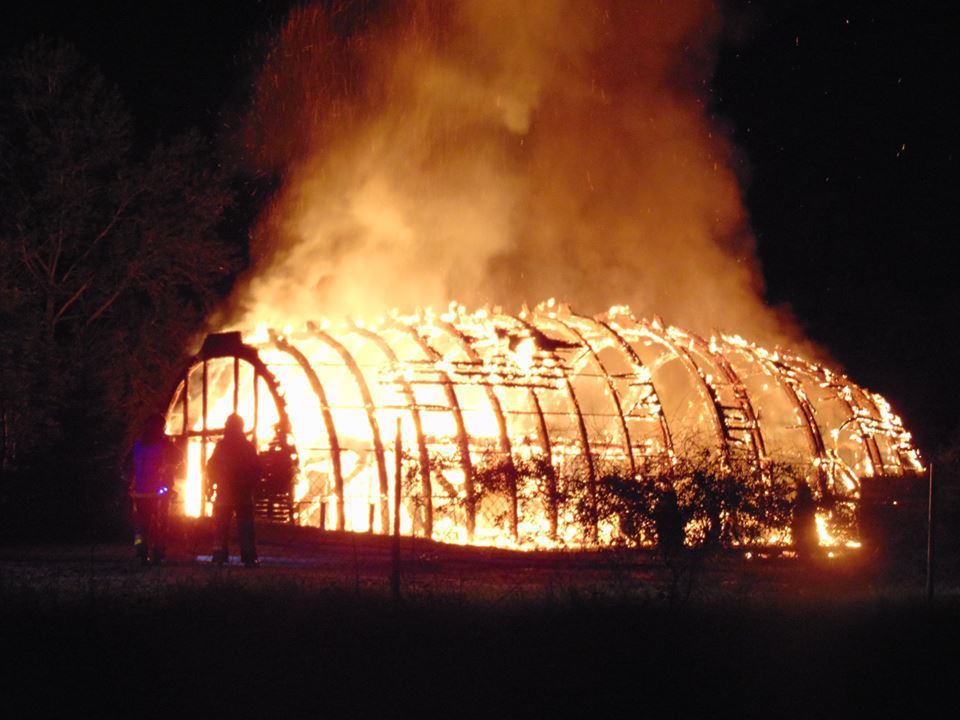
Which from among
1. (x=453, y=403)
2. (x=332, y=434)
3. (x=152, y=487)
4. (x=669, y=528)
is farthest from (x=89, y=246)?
(x=669, y=528)

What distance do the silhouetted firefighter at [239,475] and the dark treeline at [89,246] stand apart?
55.1ft

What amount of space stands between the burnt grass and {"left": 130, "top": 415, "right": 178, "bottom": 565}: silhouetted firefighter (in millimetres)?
3370

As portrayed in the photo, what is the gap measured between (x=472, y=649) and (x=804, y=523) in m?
5.33

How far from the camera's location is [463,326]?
23.8 metres

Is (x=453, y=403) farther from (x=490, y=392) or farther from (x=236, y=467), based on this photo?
(x=236, y=467)

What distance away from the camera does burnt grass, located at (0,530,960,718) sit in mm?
9375

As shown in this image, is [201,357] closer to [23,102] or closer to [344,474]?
[344,474]

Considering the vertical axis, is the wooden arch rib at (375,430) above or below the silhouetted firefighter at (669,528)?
above

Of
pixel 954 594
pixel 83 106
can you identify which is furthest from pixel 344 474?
pixel 83 106

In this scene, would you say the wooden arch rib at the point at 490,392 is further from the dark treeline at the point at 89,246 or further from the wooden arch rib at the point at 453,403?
the dark treeline at the point at 89,246

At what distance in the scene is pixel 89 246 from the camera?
39688 millimetres

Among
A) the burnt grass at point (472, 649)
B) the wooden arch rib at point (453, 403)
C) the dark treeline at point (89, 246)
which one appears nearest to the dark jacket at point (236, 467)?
the wooden arch rib at point (453, 403)

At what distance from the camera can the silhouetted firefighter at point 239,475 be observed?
698 inches

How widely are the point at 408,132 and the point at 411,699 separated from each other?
87.9 feet
